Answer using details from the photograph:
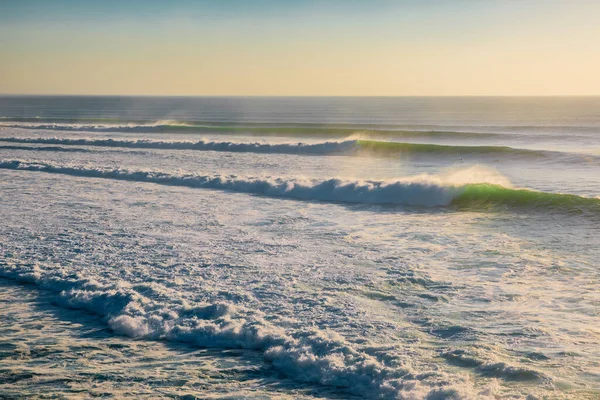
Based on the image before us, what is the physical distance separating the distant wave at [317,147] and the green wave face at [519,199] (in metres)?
15.7

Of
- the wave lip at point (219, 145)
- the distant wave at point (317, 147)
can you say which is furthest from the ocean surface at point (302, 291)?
the wave lip at point (219, 145)

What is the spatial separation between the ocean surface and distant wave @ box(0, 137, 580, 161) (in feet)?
48.7

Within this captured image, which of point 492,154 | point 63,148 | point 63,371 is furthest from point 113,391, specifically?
point 63,148

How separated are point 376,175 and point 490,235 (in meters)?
12.3

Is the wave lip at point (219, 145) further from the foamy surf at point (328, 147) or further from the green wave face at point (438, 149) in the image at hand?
the green wave face at point (438, 149)

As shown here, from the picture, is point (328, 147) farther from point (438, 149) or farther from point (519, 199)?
point (519, 199)

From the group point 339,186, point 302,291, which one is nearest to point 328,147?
point 339,186

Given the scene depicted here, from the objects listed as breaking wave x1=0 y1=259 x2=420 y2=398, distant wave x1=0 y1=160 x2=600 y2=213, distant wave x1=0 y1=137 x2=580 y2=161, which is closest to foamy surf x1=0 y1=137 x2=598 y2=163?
distant wave x1=0 y1=137 x2=580 y2=161

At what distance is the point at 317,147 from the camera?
1528 inches

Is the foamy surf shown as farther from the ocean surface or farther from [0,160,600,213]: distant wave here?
the ocean surface

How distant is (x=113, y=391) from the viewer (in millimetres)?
6086

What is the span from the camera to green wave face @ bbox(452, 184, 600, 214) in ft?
53.8

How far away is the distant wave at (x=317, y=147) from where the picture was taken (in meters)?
36.0

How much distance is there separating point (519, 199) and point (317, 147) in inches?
861
